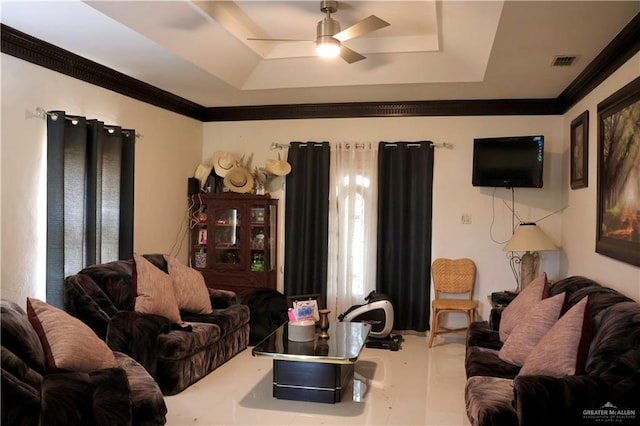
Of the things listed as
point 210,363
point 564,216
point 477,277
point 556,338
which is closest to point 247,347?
point 210,363

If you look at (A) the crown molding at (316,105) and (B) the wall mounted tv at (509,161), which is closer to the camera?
(A) the crown molding at (316,105)

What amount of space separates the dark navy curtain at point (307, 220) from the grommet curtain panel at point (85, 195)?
72.5 inches

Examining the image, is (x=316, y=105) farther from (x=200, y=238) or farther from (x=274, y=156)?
(x=200, y=238)

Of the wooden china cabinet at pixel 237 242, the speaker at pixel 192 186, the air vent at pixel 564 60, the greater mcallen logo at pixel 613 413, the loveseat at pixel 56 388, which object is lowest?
the greater mcallen logo at pixel 613 413

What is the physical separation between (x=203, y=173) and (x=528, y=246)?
3523mm

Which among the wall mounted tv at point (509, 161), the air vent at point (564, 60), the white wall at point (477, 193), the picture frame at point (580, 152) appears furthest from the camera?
the white wall at point (477, 193)

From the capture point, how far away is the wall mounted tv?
189 inches

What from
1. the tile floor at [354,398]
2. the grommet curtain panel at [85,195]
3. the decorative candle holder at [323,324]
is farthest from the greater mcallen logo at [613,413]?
the grommet curtain panel at [85,195]

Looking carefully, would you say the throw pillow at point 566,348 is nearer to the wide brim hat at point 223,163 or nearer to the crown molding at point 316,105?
the crown molding at point 316,105

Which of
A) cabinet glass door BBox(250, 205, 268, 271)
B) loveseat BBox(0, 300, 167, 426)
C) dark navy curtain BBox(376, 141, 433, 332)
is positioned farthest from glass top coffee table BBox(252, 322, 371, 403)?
cabinet glass door BBox(250, 205, 268, 271)

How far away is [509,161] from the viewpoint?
488 centimetres

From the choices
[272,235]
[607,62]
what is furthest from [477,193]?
[272,235]

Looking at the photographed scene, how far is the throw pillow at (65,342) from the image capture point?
2.32 meters

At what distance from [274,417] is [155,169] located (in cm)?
285
